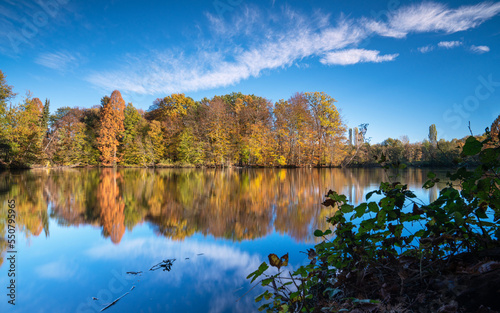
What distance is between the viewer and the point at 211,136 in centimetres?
2544

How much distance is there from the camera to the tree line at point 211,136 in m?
23.5

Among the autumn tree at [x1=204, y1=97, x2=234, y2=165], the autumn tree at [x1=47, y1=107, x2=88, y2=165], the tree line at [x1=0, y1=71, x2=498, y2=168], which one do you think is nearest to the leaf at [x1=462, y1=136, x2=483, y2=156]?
the tree line at [x1=0, y1=71, x2=498, y2=168]

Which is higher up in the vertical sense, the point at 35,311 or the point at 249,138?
the point at 249,138

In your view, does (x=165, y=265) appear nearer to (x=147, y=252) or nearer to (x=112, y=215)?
(x=147, y=252)

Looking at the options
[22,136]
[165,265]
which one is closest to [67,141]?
[22,136]

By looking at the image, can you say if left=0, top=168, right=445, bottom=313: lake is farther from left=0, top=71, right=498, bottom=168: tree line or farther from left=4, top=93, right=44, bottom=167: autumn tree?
left=0, top=71, right=498, bottom=168: tree line

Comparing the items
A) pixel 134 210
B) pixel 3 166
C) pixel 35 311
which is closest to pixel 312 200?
pixel 134 210

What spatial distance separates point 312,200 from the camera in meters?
5.78

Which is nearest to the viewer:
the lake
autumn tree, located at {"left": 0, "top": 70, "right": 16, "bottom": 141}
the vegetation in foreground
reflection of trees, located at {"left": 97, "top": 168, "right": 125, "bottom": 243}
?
the vegetation in foreground

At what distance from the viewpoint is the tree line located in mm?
23484

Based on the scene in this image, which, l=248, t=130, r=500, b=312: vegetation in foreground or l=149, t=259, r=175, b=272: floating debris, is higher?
l=248, t=130, r=500, b=312: vegetation in foreground

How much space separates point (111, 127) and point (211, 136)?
11.6 meters

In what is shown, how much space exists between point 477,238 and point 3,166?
26447mm

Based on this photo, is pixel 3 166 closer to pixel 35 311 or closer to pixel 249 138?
pixel 249 138
